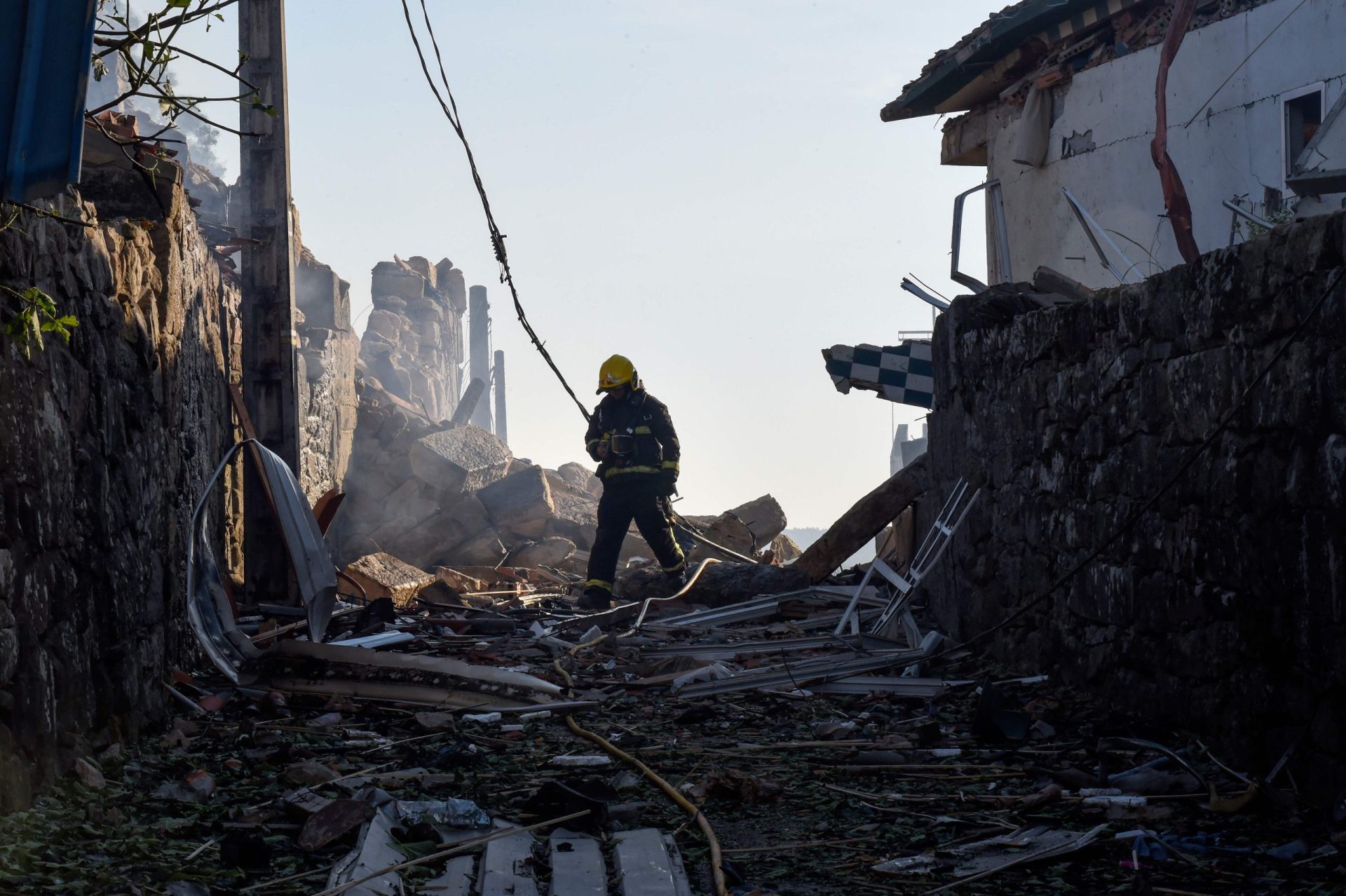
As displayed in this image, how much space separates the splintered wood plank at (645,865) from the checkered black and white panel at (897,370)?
7.22 meters

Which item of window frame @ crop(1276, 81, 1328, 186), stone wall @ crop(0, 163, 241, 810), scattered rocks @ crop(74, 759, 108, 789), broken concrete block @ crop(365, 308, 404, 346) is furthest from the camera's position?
broken concrete block @ crop(365, 308, 404, 346)

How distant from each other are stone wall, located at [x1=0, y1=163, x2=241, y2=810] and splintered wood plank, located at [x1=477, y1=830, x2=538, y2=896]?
125cm

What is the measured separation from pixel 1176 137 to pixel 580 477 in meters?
15.8

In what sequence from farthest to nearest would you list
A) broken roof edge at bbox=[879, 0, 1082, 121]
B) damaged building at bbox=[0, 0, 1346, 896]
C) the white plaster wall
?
broken roof edge at bbox=[879, 0, 1082, 121], the white plaster wall, damaged building at bbox=[0, 0, 1346, 896]

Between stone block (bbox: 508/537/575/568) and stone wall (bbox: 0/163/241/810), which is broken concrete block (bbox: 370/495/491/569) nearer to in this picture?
stone block (bbox: 508/537/575/568)

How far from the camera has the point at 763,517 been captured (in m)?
15.5

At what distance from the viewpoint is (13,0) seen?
2768mm

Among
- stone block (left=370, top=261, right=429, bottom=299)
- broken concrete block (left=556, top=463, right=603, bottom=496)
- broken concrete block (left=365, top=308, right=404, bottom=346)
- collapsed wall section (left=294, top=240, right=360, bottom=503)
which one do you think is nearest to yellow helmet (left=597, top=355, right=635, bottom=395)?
collapsed wall section (left=294, top=240, right=360, bottom=503)

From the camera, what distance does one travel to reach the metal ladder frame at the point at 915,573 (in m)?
7.10

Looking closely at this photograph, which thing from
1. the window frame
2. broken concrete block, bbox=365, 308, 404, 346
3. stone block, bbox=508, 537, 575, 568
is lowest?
stone block, bbox=508, 537, 575, 568

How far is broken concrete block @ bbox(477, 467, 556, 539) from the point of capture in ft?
53.2

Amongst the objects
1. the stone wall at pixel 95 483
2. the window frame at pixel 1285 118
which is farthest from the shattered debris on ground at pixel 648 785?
the window frame at pixel 1285 118

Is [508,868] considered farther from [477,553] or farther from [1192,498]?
[477,553]

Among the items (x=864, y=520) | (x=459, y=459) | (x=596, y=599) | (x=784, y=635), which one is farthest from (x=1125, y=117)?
(x=459, y=459)
